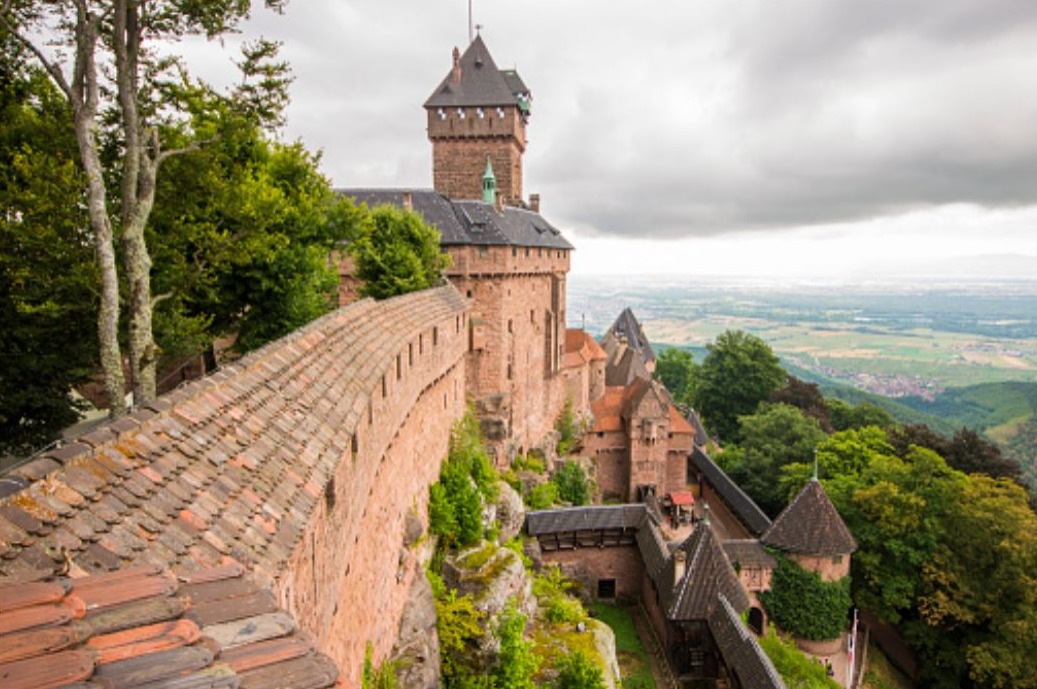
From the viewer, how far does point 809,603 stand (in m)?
25.4

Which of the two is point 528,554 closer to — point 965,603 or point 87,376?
point 87,376

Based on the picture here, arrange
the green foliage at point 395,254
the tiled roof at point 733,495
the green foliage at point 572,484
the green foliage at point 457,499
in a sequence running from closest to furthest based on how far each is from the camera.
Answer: the green foliage at point 457,499 → the green foliage at point 395,254 → the green foliage at point 572,484 → the tiled roof at point 733,495

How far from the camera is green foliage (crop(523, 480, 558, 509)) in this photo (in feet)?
92.9

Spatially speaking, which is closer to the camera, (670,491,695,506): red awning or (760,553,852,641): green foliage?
(760,553,852,641): green foliage

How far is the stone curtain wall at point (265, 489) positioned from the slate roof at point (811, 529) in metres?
19.9

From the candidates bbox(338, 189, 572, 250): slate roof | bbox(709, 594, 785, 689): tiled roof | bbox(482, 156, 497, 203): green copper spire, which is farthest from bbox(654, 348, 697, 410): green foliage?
bbox(709, 594, 785, 689): tiled roof

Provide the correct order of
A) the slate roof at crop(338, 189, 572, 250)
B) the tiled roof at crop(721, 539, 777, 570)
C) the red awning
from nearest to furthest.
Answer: the tiled roof at crop(721, 539, 777, 570)
the slate roof at crop(338, 189, 572, 250)
the red awning

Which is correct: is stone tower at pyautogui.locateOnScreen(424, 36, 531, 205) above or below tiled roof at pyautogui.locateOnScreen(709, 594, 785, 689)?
above

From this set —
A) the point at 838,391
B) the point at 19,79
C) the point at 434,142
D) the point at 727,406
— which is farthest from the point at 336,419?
the point at 838,391

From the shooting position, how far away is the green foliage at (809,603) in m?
25.3

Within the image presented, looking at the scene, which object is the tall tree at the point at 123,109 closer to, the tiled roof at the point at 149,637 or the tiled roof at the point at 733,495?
the tiled roof at the point at 149,637

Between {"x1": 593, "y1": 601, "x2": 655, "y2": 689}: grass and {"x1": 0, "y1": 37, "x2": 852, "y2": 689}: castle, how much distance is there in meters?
1.08

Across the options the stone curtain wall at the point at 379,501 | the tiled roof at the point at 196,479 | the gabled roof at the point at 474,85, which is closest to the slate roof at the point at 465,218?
the gabled roof at the point at 474,85

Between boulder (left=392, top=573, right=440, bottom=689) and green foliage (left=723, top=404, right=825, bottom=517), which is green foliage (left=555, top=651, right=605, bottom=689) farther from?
green foliage (left=723, top=404, right=825, bottom=517)
